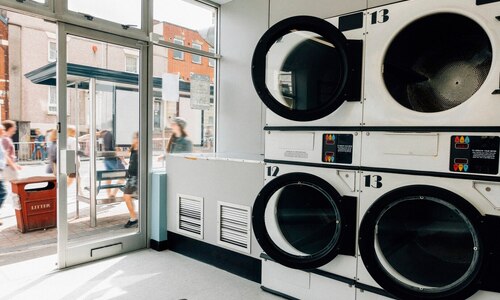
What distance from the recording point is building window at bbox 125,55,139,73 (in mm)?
3452

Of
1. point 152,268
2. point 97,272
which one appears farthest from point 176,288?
point 97,272

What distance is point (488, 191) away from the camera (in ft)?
5.28

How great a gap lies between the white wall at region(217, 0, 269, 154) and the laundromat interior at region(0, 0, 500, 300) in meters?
0.84

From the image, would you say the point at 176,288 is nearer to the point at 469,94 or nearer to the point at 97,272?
the point at 97,272

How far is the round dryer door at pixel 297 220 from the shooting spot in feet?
7.19

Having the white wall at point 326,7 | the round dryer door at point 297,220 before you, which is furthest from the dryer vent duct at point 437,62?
the white wall at point 326,7

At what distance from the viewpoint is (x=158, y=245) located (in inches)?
137

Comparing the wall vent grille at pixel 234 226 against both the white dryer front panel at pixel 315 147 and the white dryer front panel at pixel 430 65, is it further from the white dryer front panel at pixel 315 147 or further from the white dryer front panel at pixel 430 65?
the white dryer front panel at pixel 430 65

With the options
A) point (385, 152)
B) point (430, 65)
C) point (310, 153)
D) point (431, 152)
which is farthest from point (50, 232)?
point (430, 65)

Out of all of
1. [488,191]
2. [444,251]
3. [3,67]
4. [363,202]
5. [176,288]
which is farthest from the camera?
[3,67]

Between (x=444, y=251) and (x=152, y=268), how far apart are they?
2.41 m

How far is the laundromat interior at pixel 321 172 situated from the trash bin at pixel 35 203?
3.40ft

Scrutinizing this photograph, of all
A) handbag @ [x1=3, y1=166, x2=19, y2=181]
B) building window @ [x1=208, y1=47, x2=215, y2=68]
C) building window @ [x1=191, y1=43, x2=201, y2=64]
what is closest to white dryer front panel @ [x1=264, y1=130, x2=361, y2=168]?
building window @ [x1=191, y1=43, x2=201, y2=64]

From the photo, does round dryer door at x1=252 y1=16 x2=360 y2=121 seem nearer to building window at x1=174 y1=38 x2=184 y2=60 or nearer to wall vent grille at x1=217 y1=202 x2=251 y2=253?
wall vent grille at x1=217 y1=202 x2=251 y2=253
